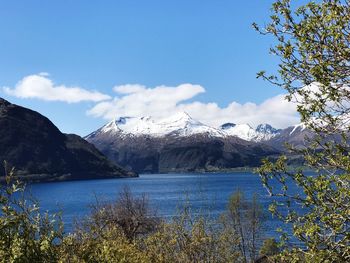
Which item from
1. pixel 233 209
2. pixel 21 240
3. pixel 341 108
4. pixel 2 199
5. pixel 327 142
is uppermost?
pixel 341 108

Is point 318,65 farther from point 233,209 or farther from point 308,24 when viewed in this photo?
point 233,209

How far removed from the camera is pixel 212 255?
27.8 metres

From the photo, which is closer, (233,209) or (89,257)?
(89,257)

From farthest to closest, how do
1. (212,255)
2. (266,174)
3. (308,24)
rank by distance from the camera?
(212,255), (266,174), (308,24)

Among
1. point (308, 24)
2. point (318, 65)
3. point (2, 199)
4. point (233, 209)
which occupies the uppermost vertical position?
point (308, 24)

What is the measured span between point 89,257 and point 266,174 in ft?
15.9

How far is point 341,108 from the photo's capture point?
1006 centimetres

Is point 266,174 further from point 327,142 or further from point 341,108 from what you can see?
point 341,108

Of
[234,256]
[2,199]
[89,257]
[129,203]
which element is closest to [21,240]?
[2,199]

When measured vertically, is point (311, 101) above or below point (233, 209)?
above

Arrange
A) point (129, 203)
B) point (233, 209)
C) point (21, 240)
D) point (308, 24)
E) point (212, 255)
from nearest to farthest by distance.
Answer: point (21, 240) < point (308, 24) < point (212, 255) < point (129, 203) < point (233, 209)

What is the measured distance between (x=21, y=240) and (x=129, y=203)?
49.1m

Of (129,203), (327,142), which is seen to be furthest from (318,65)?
(129,203)

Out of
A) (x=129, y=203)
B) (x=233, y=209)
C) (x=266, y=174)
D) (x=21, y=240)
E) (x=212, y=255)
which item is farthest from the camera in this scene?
(x=233, y=209)
